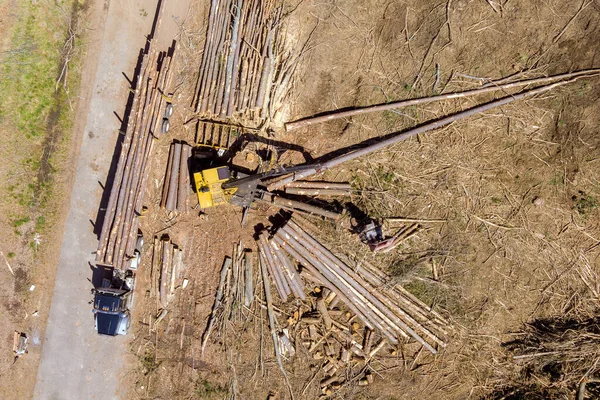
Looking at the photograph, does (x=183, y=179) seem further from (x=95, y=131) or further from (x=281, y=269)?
(x=281, y=269)

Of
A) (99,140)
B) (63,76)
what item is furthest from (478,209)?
(63,76)

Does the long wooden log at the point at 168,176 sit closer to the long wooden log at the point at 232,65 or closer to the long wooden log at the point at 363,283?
the long wooden log at the point at 232,65

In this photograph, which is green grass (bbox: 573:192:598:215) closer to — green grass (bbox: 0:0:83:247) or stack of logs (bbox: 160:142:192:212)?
stack of logs (bbox: 160:142:192:212)

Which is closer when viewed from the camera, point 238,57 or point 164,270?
point 238,57

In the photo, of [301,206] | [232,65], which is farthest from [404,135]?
[232,65]

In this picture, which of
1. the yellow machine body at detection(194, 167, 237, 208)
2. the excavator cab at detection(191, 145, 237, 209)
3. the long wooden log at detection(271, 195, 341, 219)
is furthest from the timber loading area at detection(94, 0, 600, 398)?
the yellow machine body at detection(194, 167, 237, 208)
